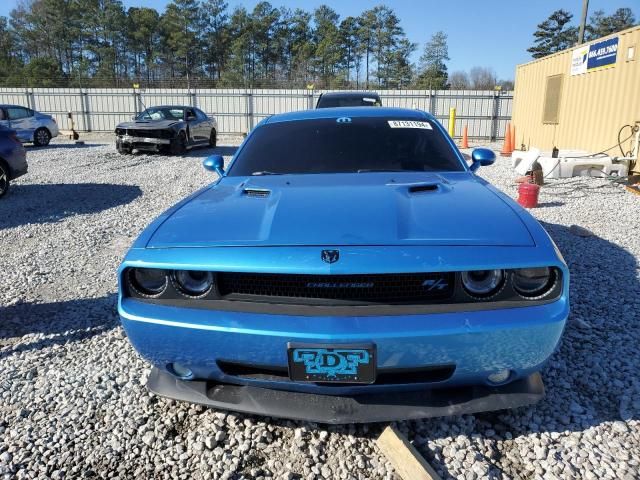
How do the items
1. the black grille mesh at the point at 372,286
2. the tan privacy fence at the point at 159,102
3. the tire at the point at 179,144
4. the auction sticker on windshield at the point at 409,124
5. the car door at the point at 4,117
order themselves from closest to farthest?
the black grille mesh at the point at 372,286, the auction sticker on windshield at the point at 409,124, the tire at the point at 179,144, the car door at the point at 4,117, the tan privacy fence at the point at 159,102

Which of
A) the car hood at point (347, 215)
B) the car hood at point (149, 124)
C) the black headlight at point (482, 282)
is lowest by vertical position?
the black headlight at point (482, 282)

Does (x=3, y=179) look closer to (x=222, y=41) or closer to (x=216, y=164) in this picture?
(x=216, y=164)

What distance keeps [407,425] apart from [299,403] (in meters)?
0.59

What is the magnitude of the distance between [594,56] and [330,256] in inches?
407

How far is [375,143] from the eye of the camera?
3.10 meters

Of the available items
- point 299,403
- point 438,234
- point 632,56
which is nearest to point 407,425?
point 299,403

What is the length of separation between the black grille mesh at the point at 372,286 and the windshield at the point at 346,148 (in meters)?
1.28

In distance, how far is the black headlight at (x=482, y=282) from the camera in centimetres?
176

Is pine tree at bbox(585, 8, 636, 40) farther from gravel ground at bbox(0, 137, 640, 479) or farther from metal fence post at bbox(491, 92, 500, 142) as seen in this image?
gravel ground at bbox(0, 137, 640, 479)

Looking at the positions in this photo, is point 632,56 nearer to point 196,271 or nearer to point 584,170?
point 584,170

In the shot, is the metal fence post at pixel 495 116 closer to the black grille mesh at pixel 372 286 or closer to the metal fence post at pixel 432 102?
the metal fence post at pixel 432 102

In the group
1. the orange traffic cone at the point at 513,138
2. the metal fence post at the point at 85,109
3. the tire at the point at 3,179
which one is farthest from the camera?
the metal fence post at the point at 85,109

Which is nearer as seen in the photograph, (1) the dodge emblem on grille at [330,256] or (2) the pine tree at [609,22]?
(1) the dodge emblem on grille at [330,256]

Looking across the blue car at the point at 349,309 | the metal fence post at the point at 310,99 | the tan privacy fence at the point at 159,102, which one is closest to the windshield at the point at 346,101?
the blue car at the point at 349,309
